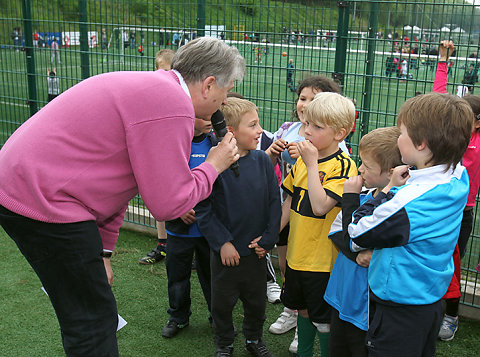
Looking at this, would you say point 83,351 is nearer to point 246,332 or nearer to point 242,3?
point 246,332

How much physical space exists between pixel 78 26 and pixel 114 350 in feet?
13.7

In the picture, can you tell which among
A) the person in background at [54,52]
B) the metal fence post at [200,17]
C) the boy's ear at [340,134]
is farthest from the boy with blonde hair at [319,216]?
the person in background at [54,52]

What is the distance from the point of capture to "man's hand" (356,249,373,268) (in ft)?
7.08

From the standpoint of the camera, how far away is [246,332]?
299cm

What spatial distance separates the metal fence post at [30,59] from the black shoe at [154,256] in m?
2.72

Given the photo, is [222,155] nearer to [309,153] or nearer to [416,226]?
[309,153]

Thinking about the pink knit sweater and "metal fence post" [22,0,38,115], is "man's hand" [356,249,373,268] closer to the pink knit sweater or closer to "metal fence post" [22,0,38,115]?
the pink knit sweater

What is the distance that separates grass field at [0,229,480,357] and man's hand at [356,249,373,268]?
1.15 m

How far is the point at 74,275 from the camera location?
1.91 m

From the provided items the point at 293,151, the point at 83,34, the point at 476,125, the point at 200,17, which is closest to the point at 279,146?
the point at 293,151

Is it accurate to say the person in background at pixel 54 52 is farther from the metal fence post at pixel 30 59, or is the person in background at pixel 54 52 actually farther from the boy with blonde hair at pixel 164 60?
the boy with blonde hair at pixel 164 60

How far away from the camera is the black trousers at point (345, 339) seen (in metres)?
2.31

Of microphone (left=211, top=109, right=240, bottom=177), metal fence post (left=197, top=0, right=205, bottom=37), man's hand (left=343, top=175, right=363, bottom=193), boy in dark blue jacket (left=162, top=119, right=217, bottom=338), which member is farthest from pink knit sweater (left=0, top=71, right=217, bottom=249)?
metal fence post (left=197, top=0, right=205, bottom=37)

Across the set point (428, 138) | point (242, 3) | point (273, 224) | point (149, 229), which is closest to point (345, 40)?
point (242, 3)
